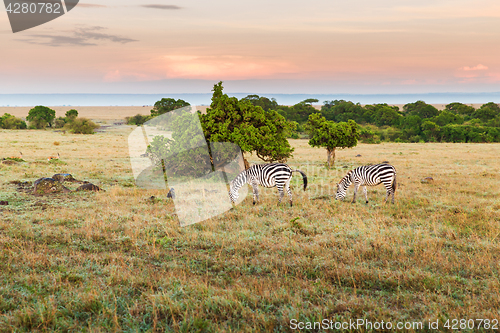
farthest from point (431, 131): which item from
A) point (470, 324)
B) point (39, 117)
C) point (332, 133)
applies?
point (39, 117)

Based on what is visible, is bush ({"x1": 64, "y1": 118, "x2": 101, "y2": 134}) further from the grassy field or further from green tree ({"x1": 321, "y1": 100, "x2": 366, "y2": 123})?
green tree ({"x1": 321, "y1": 100, "x2": 366, "y2": 123})

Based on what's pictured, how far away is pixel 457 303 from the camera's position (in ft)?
19.4

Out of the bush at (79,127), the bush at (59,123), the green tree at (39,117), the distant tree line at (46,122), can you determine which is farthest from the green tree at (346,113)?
the green tree at (39,117)

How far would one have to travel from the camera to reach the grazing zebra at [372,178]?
15227 millimetres

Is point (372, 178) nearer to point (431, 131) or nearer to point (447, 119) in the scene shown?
point (431, 131)

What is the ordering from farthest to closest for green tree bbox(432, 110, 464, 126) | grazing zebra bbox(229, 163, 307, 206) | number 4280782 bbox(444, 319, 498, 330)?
green tree bbox(432, 110, 464, 126) < grazing zebra bbox(229, 163, 307, 206) < number 4280782 bbox(444, 319, 498, 330)

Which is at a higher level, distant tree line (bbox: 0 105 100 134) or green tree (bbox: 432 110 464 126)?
green tree (bbox: 432 110 464 126)

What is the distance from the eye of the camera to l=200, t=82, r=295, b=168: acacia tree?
66.0ft

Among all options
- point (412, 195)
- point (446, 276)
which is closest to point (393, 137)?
point (412, 195)

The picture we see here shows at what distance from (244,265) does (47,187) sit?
13.6m

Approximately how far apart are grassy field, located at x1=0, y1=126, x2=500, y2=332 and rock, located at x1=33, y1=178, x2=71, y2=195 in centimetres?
156

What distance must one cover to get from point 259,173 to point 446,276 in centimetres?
983

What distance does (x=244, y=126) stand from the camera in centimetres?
2048

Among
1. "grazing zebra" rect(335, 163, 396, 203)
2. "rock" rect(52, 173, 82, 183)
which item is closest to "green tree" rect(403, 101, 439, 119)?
"grazing zebra" rect(335, 163, 396, 203)
